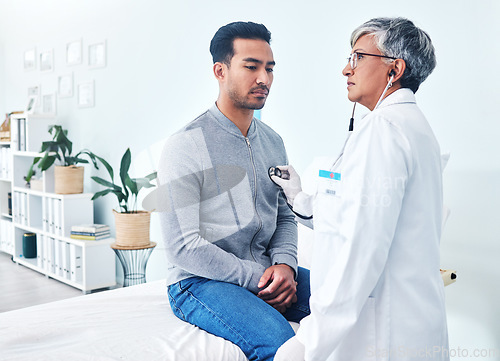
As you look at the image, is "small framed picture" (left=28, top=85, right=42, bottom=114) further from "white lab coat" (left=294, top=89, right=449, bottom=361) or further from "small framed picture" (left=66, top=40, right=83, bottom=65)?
"white lab coat" (left=294, top=89, right=449, bottom=361)

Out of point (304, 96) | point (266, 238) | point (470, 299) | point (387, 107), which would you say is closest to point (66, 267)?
point (304, 96)

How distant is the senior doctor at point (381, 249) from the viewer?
0.99 m

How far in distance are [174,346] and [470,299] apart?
1282 millimetres

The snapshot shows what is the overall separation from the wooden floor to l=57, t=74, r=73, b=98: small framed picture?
156 centimetres

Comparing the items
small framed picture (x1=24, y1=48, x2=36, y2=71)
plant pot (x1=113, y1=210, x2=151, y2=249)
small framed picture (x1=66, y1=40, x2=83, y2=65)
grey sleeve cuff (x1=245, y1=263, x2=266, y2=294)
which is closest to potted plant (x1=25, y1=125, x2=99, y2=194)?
small framed picture (x1=66, y1=40, x2=83, y2=65)

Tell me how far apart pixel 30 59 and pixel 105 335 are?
4.13 metres

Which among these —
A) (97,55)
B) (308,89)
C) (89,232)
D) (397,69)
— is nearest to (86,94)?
(97,55)

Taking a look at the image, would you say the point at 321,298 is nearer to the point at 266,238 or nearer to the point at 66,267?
the point at 266,238

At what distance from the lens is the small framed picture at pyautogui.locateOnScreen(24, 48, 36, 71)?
4637mm

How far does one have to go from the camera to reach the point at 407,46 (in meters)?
1.16

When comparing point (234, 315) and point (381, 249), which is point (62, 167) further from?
point (381, 249)

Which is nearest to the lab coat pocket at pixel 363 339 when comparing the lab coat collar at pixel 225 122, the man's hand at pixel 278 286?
the man's hand at pixel 278 286

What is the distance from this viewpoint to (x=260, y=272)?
4.76 feet

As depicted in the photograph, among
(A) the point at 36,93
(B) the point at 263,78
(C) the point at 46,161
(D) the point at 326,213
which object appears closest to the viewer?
(D) the point at 326,213
